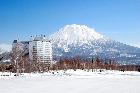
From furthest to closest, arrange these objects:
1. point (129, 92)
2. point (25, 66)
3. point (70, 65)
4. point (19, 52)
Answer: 1. point (70, 65)
2. point (25, 66)
3. point (19, 52)
4. point (129, 92)

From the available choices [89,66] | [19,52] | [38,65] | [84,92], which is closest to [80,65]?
[89,66]

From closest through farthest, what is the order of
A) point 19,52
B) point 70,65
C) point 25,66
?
Result: point 19,52 < point 25,66 < point 70,65

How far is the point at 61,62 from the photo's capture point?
170 metres

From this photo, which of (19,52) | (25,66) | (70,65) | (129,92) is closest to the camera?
(129,92)

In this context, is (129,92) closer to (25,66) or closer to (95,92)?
(95,92)

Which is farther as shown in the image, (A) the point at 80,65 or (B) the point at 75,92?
(A) the point at 80,65

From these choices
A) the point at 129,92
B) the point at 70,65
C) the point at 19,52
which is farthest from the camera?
the point at 70,65

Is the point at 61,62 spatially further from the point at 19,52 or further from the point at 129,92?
the point at 129,92

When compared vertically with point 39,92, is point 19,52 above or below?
above

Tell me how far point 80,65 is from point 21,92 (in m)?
141

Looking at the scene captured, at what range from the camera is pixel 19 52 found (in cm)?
9569

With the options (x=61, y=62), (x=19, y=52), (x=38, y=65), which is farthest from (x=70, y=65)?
(x=19, y=52)

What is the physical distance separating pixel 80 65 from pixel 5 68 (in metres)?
57.5

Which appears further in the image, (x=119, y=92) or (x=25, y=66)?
(x=25, y=66)
